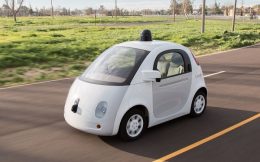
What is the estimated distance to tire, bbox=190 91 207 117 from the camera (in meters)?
7.55

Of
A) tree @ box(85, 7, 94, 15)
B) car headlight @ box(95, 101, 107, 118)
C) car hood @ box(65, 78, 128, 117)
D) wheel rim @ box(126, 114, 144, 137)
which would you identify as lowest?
wheel rim @ box(126, 114, 144, 137)

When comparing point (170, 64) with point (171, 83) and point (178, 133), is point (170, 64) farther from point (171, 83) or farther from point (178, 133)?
point (178, 133)

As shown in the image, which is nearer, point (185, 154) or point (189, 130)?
point (185, 154)

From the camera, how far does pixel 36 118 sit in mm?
7625

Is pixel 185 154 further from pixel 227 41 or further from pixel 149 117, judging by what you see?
pixel 227 41

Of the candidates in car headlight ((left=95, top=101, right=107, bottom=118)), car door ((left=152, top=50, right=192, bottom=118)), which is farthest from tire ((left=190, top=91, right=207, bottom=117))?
car headlight ((left=95, top=101, right=107, bottom=118))

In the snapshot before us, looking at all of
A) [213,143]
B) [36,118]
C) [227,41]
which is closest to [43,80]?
[36,118]

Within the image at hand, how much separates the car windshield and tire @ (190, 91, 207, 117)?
65.1 inches

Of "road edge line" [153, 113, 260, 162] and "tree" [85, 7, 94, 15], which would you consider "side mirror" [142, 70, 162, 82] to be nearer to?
"road edge line" [153, 113, 260, 162]

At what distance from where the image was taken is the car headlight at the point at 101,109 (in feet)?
19.6

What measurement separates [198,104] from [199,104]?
0.03 meters

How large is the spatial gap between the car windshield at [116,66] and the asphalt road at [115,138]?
105 cm

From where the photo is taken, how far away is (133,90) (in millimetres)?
6199

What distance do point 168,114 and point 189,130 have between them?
50 centimetres
